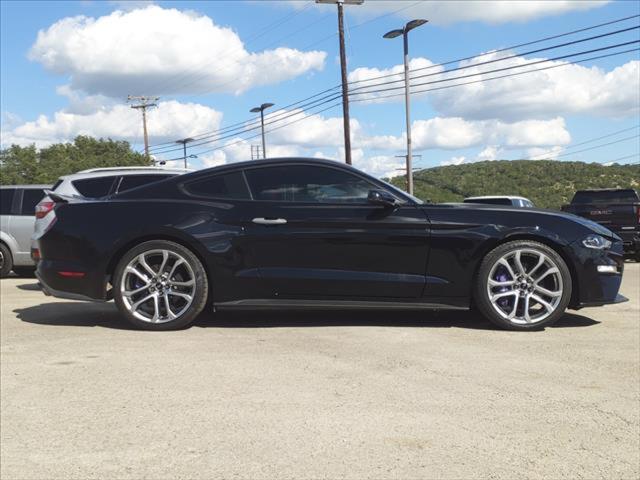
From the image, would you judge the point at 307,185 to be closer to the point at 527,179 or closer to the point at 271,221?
the point at 271,221

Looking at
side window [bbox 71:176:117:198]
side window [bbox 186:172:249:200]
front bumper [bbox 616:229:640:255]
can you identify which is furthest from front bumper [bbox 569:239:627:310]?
front bumper [bbox 616:229:640:255]

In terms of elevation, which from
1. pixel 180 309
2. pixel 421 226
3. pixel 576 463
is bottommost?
pixel 576 463

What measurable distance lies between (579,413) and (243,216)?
3048 millimetres

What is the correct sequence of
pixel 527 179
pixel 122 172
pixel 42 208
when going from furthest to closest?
pixel 527 179 → pixel 122 172 → pixel 42 208

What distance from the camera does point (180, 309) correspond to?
5.20 metres

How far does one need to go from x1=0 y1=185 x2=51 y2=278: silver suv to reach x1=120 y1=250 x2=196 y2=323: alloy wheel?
6.49 meters

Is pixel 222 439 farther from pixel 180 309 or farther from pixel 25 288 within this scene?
pixel 25 288

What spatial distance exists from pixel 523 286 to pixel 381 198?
139 cm

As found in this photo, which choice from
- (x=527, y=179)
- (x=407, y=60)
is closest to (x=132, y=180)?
(x=407, y=60)

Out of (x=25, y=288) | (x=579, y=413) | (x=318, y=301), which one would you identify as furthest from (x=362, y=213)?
(x=25, y=288)

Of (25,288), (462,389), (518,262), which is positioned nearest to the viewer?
(462,389)

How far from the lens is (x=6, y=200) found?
1091 cm

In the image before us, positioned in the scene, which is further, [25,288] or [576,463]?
[25,288]

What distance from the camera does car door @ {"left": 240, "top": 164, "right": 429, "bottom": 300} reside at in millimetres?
5062
